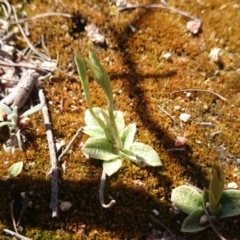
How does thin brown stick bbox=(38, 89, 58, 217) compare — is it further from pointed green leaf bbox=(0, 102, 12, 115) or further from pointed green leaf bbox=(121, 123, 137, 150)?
pointed green leaf bbox=(121, 123, 137, 150)

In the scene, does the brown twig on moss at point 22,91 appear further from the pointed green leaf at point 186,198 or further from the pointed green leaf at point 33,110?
the pointed green leaf at point 186,198

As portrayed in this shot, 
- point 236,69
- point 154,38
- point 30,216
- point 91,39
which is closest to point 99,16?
point 91,39

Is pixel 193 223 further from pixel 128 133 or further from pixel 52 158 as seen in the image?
pixel 52 158

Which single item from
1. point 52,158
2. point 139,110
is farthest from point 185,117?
point 52,158

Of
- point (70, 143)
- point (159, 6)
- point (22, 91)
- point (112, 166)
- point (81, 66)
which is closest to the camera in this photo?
point (81, 66)

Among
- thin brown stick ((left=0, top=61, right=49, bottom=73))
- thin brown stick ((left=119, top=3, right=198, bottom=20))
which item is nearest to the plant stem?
thin brown stick ((left=0, top=61, right=49, bottom=73))

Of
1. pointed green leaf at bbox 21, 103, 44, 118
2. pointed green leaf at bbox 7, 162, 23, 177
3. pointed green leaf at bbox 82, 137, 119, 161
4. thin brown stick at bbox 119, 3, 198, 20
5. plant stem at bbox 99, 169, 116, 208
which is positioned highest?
thin brown stick at bbox 119, 3, 198, 20

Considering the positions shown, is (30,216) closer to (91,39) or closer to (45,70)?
(45,70)
